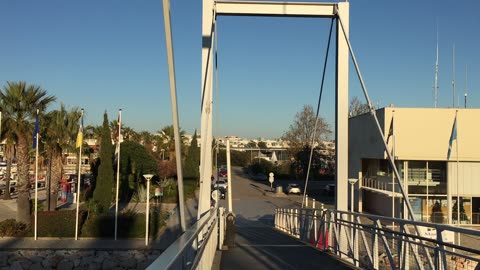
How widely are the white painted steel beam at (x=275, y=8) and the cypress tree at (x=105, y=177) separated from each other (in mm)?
23744

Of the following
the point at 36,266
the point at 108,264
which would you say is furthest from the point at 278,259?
the point at 36,266

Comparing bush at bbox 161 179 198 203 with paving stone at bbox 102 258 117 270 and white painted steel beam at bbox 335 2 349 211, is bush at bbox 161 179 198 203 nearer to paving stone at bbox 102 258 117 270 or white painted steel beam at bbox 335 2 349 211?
paving stone at bbox 102 258 117 270

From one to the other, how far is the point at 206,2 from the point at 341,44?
12.1 feet

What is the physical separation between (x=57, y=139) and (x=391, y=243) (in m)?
32.3

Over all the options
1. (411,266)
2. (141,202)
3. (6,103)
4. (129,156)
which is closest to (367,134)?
(141,202)

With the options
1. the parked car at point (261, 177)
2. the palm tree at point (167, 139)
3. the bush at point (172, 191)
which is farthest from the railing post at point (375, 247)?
the parked car at point (261, 177)

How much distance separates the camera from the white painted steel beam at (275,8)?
1399cm

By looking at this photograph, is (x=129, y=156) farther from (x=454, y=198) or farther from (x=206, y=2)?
(x=206, y=2)

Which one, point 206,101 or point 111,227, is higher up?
point 206,101

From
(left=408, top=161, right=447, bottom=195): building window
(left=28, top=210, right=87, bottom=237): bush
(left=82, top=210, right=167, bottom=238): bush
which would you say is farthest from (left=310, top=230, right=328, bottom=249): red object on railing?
(left=408, top=161, right=447, bottom=195): building window

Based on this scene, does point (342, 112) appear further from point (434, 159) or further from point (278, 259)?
point (434, 159)

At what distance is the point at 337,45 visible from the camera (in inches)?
542

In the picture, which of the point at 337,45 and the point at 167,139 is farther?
the point at 167,139

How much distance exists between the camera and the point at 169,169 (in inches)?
2511
